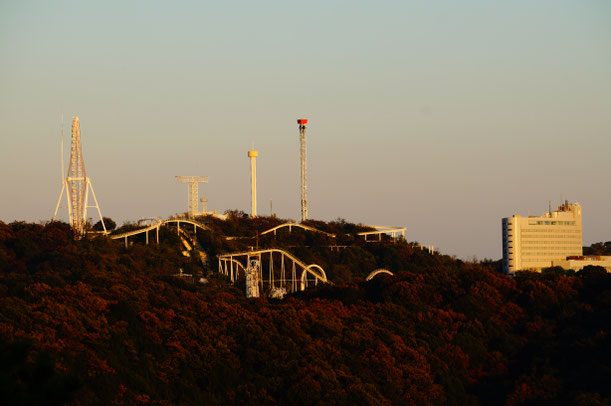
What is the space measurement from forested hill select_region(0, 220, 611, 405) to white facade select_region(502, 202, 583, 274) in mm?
46419

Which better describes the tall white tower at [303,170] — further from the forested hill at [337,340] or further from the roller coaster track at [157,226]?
the forested hill at [337,340]

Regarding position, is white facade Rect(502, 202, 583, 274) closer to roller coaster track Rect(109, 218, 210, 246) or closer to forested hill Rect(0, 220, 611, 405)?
roller coaster track Rect(109, 218, 210, 246)

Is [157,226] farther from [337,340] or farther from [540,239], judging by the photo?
[337,340]

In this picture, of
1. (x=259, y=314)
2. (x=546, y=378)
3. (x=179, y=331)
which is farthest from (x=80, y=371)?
(x=546, y=378)

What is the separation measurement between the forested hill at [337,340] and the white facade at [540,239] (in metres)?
46.4

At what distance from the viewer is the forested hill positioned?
42594 mm

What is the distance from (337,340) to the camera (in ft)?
160

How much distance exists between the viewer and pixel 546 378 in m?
44.4

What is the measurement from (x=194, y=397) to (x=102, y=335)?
746 centimetres

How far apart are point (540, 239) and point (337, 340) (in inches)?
2591

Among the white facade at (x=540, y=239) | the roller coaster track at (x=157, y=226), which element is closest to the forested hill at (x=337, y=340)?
the roller coaster track at (x=157, y=226)

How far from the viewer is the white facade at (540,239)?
10869 cm

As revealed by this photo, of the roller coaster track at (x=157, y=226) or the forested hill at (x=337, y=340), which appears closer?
the forested hill at (x=337, y=340)

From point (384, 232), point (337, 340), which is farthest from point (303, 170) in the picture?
point (337, 340)
